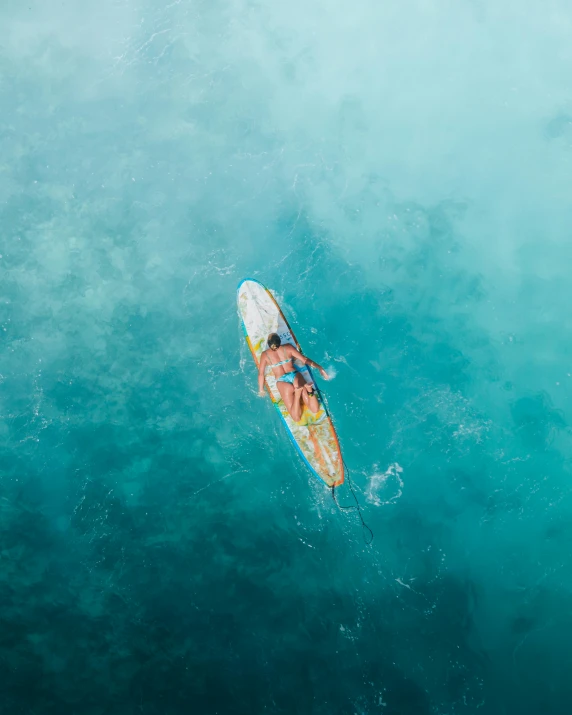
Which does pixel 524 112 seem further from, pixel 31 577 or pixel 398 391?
pixel 31 577

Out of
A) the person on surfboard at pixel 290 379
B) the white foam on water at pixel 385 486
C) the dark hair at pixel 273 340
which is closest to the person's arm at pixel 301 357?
the person on surfboard at pixel 290 379

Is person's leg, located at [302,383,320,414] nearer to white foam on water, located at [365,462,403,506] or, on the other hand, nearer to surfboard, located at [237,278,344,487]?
surfboard, located at [237,278,344,487]

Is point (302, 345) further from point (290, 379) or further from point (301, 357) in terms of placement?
point (290, 379)

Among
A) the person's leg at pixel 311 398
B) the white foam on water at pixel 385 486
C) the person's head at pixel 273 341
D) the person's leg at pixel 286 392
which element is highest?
the person's head at pixel 273 341

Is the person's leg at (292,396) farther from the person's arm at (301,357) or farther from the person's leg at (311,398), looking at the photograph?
the person's arm at (301,357)

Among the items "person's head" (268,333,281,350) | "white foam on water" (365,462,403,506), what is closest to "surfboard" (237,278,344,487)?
"white foam on water" (365,462,403,506)

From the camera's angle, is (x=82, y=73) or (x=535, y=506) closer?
(x=535, y=506)

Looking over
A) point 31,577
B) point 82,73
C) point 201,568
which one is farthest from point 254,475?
point 82,73
